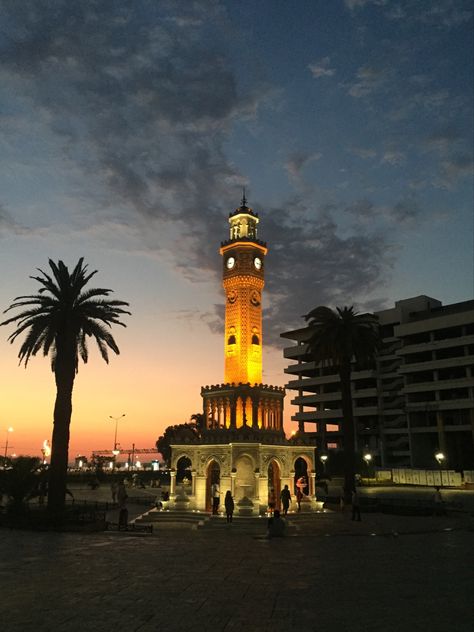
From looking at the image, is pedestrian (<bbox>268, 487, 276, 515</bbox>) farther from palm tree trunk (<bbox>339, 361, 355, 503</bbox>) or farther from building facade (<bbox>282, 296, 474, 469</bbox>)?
building facade (<bbox>282, 296, 474, 469</bbox>)

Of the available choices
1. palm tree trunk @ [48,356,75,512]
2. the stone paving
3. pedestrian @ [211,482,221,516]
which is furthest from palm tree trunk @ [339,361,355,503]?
palm tree trunk @ [48,356,75,512]

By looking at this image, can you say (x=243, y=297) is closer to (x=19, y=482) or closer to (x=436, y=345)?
(x=19, y=482)

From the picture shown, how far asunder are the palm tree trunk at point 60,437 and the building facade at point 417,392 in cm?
4199

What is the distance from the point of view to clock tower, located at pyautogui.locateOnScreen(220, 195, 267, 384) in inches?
1417

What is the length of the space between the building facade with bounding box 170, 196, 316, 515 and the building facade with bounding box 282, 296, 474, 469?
30739 mm

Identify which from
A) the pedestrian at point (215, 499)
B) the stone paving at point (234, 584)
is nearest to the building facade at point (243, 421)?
the pedestrian at point (215, 499)

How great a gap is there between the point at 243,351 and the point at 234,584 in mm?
23805

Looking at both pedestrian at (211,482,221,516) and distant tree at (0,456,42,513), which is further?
pedestrian at (211,482,221,516)

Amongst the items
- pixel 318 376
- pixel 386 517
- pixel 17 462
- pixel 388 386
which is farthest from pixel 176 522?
pixel 318 376

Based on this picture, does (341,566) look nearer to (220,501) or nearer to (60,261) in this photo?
(220,501)

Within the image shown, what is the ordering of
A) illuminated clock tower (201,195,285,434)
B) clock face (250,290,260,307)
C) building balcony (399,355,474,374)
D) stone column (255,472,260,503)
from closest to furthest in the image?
stone column (255,472,260,503) < illuminated clock tower (201,195,285,434) < clock face (250,290,260,307) < building balcony (399,355,474,374)

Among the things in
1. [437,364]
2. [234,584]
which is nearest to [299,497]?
[234,584]

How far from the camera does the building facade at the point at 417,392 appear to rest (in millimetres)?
68000

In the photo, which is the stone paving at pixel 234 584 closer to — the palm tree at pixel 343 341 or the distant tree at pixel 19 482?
the distant tree at pixel 19 482
